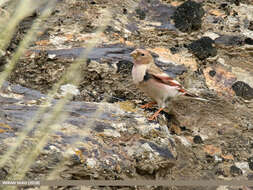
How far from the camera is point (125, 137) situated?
4703mm

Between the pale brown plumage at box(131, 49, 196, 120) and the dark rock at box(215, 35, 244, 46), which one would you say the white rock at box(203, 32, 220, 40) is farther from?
the pale brown plumage at box(131, 49, 196, 120)

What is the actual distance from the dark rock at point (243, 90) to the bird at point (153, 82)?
2.64 ft

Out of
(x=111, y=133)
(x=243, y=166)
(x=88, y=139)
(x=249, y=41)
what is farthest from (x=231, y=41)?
(x=88, y=139)

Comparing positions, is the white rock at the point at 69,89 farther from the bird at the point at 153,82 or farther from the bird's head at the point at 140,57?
the bird's head at the point at 140,57

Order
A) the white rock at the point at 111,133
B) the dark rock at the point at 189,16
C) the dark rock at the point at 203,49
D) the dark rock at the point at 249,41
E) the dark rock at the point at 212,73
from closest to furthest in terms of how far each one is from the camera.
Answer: the white rock at the point at 111,133
the dark rock at the point at 212,73
the dark rock at the point at 203,49
the dark rock at the point at 249,41
the dark rock at the point at 189,16

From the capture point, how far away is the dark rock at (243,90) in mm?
6043

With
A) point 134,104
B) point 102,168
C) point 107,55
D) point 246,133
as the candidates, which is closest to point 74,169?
point 102,168

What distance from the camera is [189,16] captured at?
22.7 ft

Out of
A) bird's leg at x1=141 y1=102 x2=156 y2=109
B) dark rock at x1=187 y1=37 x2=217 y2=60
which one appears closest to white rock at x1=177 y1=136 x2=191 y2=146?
bird's leg at x1=141 y1=102 x2=156 y2=109

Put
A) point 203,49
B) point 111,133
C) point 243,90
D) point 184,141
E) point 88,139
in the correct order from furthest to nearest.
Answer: point 203,49 < point 243,90 < point 184,141 < point 111,133 < point 88,139

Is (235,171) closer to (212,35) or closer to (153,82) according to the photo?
(153,82)

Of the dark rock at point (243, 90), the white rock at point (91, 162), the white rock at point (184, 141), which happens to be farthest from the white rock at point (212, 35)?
the white rock at point (91, 162)

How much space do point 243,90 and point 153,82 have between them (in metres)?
1.60

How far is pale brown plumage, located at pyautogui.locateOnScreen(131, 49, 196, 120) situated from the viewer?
18.7 ft
